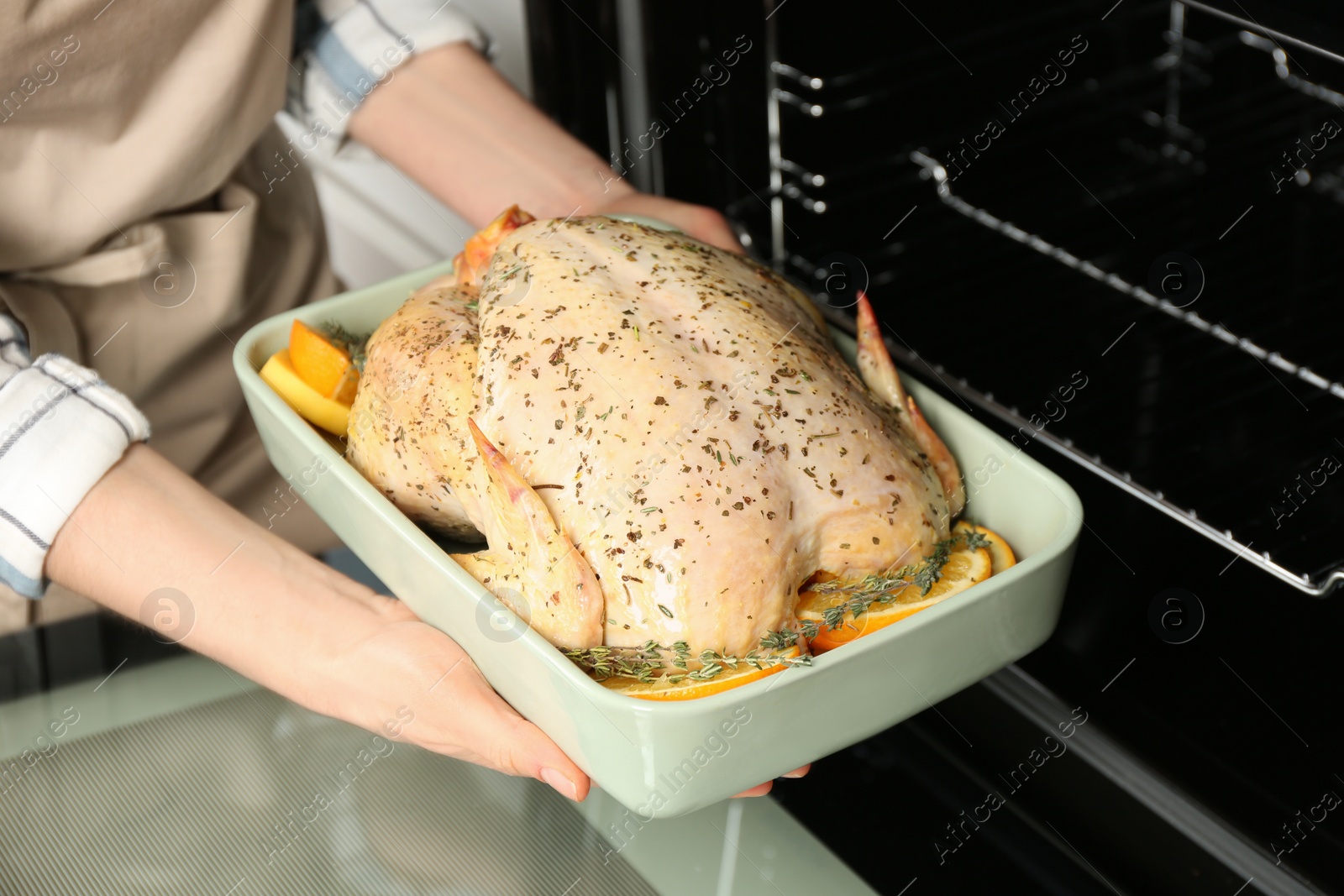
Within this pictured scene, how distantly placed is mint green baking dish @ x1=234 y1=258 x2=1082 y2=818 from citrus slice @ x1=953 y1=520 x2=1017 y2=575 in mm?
13

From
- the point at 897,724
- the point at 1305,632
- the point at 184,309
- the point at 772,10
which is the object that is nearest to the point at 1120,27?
the point at 772,10

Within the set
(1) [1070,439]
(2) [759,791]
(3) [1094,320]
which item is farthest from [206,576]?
(3) [1094,320]

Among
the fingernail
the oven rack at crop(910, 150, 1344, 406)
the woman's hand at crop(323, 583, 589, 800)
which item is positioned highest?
the woman's hand at crop(323, 583, 589, 800)

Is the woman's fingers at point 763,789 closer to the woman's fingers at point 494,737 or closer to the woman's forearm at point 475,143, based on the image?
the woman's fingers at point 494,737

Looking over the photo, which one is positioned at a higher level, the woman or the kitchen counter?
the woman

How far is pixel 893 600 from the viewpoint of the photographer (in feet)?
2.60

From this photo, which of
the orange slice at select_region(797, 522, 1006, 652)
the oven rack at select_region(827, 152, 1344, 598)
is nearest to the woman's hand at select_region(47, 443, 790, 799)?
the orange slice at select_region(797, 522, 1006, 652)

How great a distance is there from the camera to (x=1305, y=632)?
890 mm

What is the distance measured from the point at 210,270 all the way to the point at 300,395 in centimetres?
31

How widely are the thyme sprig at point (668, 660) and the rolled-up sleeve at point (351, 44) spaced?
0.71 metres

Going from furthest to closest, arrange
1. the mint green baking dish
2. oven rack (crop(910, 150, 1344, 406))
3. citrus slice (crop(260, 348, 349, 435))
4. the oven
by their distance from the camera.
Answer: oven rack (crop(910, 150, 1344, 406)) → citrus slice (crop(260, 348, 349, 435)) → the oven → the mint green baking dish

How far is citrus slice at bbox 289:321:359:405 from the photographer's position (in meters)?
0.98

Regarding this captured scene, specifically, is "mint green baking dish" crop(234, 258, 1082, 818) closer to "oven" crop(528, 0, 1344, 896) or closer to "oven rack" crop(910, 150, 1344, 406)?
"oven" crop(528, 0, 1344, 896)

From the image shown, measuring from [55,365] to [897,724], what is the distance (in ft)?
2.05
